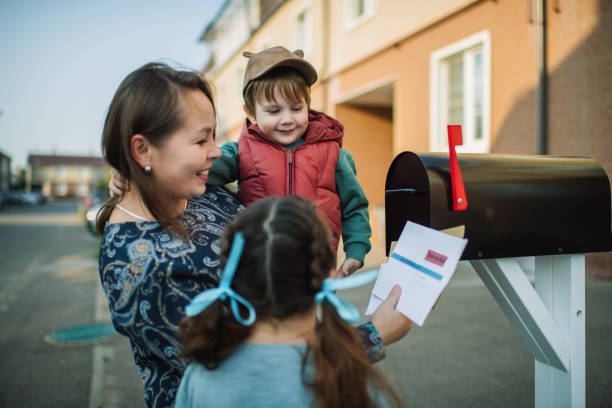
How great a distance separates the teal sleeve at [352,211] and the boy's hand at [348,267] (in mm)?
61

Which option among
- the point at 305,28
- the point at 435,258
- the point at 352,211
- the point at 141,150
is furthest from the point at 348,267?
the point at 305,28

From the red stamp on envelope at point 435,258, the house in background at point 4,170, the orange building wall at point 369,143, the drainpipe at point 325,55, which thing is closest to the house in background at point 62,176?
the house in background at point 4,170

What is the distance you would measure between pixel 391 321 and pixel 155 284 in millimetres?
607

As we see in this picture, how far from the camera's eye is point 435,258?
3.88 ft

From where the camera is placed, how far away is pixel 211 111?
1.39 metres

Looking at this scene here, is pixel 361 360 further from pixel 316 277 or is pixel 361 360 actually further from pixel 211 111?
pixel 211 111

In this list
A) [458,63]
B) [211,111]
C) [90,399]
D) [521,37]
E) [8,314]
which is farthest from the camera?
[458,63]

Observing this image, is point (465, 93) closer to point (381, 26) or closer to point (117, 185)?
point (381, 26)

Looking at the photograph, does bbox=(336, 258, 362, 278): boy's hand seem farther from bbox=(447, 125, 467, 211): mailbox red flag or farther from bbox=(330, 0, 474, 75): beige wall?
bbox=(330, 0, 474, 75): beige wall

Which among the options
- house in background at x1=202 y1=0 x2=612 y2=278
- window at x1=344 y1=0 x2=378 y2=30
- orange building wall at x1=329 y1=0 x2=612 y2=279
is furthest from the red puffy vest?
window at x1=344 y1=0 x2=378 y2=30

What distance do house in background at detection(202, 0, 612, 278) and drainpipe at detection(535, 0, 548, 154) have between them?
0.5 inches

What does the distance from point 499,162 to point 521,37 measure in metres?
5.66

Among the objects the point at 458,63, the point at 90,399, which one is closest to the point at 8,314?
the point at 90,399

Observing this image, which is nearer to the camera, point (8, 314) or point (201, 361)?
point (201, 361)
